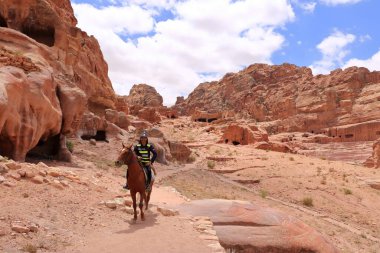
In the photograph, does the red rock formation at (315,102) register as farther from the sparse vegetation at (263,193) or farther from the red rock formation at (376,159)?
the sparse vegetation at (263,193)

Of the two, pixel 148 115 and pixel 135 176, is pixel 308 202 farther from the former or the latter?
pixel 148 115

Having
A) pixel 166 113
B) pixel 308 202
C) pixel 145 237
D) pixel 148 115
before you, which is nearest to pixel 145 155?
pixel 145 237

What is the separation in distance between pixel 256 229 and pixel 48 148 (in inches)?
518

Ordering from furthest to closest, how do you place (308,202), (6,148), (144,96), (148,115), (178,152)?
(144,96), (148,115), (178,152), (308,202), (6,148)

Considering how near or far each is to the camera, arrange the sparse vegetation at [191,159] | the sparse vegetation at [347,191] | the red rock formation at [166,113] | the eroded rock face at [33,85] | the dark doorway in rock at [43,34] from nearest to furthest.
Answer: the eroded rock face at [33,85] < the dark doorway in rock at [43,34] < the sparse vegetation at [347,191] < the sparse vegetation at [191,159] < the red rock formation at [166,113]

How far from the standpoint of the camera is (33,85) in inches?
615

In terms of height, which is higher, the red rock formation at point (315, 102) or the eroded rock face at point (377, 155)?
the red rock formation at point (315, 102)

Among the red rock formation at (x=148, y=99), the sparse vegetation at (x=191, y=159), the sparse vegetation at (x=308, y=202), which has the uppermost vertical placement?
the red rock formation at (x=148, y=99)

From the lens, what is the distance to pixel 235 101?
10988 cm

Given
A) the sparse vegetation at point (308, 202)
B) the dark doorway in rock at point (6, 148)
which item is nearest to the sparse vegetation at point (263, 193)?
the sparse vegetation at point (308, 202)

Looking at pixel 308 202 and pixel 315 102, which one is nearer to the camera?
pixel 308 202

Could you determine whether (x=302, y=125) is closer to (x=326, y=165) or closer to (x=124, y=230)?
(x=326, y=165)

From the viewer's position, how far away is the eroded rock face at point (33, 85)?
1407cm

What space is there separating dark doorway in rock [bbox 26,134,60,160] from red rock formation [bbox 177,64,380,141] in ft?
178
